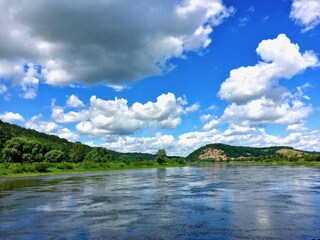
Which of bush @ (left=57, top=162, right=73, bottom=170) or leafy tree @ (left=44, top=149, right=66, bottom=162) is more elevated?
leafy tree @ (left=44, top=149, right=66, bottom=162)

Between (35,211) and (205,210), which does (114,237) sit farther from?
(35,211)

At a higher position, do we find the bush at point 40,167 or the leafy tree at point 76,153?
the leafy tree at point 76,153

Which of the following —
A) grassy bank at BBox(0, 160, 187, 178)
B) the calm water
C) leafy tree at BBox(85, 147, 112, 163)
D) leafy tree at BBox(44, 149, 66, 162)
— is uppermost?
leafy tree at BBox(85, 147, 112, 163)

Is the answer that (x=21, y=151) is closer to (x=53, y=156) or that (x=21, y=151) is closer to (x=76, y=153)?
(x=53, y=156)

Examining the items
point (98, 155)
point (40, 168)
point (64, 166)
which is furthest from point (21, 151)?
point (98, 155)

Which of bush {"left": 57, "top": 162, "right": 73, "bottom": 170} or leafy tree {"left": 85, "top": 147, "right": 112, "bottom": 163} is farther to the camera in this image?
leafy tree {"left": 85, "top": 147, "right": 112, "bottom": 163}

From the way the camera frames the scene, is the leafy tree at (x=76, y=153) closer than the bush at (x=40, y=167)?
No

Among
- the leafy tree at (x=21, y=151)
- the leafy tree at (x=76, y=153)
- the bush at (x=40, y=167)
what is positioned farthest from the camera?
the leafy tree at (x=76, y=153)

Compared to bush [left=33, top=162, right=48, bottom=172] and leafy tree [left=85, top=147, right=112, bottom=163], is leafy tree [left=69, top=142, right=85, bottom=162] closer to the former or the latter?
leafy tree [left=85, top=147, right=112, bottom=163]

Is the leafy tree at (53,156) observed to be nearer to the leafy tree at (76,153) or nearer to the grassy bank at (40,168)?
the grassy bank at (40,168)

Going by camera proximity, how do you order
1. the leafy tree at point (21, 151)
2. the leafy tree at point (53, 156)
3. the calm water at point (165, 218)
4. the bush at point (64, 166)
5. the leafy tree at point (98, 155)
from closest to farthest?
the calm water at point (165, 218)
the bush at point (64, 166)
the leafy tree at point (21, 151)
the leafy tree at point (53, 156)
the leafy tree at point (98, 155)

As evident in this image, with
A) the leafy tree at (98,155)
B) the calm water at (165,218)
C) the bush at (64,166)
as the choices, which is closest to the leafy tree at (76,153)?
the leafy tree at (98,155)

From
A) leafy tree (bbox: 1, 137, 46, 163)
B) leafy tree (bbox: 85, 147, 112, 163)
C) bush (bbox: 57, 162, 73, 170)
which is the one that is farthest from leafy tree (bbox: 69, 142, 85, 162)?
bush (bbox: 57, 162, 73, 170)

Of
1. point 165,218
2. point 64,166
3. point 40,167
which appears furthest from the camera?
point 64,166
